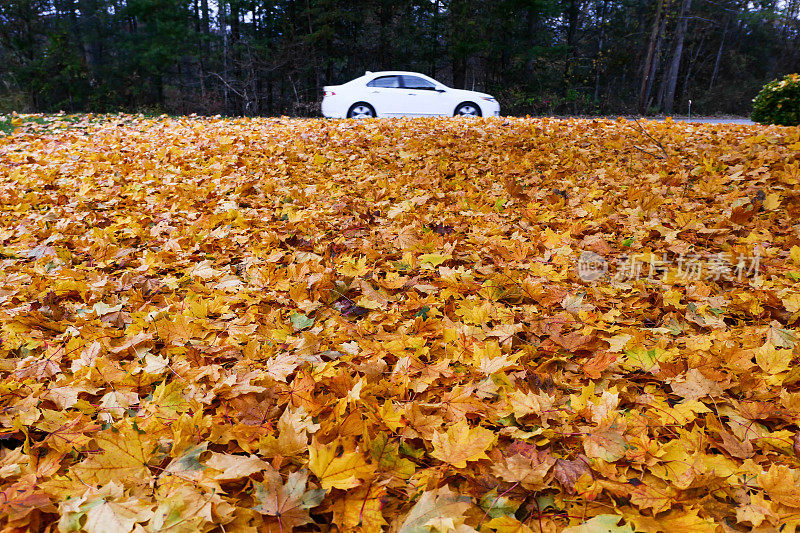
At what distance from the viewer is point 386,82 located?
37.9 ft

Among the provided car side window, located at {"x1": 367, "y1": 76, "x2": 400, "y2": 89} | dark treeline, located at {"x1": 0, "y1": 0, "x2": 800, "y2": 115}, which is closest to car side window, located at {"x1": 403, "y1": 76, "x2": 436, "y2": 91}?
car side window, located at {"x1": 367, "y1": 76, "x2": 400, "y2": 89}

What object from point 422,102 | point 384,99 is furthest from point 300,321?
point 422,102

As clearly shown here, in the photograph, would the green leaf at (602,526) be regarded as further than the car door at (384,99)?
No

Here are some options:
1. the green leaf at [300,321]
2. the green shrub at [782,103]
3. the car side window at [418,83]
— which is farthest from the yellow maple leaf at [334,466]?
the car side window at [418,83]

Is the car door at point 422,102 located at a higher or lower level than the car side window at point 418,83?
lower

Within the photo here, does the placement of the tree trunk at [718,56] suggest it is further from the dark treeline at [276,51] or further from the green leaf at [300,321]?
the green leaf at [300,321]

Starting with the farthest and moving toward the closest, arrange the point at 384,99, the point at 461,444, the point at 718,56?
the point at 718,56 → the point at 384,99 → the point at 461,444

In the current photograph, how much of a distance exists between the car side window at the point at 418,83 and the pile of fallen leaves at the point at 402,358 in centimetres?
844

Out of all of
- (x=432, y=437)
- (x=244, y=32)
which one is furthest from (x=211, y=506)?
(x=244, y=32)

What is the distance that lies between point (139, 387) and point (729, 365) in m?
2.16

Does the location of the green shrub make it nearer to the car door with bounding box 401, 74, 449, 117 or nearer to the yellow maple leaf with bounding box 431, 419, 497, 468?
the car door with bounding box 401, 74, 449, 117

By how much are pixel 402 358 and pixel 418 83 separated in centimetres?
1113

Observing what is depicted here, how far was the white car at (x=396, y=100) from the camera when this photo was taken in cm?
1132

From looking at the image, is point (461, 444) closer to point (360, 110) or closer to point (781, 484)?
point (781, 484)
